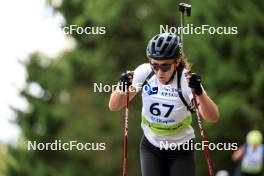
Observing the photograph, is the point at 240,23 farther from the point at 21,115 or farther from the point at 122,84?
the point at 122,84

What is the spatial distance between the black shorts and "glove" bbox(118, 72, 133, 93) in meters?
0.59

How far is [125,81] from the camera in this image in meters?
6.88

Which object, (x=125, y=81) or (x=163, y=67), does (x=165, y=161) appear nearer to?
(x=125, y=81)

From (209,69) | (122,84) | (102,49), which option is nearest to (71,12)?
(102,49)

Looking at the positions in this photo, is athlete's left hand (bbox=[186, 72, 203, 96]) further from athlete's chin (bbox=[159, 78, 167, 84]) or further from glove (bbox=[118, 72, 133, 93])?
glove (bbox=[118, 72, 133, 93])

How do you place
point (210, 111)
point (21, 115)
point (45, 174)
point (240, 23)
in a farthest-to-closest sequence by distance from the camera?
point (21, 115), point (45, 174), point (240, 23), point (210, 111)

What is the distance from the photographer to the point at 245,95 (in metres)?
22.5

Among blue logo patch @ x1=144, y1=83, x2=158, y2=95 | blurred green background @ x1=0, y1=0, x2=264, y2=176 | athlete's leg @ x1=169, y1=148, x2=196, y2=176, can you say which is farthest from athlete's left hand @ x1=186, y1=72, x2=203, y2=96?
blurred green background @ x1=0, y1=0, x2=264, y2=176

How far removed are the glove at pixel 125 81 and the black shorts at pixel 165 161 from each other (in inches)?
23.3

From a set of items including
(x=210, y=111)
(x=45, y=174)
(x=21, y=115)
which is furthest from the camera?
(x=21, y=115)

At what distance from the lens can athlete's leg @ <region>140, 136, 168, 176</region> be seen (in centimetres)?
709

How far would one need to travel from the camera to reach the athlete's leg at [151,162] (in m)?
7.09

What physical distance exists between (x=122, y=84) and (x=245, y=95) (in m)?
16.0

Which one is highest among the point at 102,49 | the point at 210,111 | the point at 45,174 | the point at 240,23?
the point at 102,49
